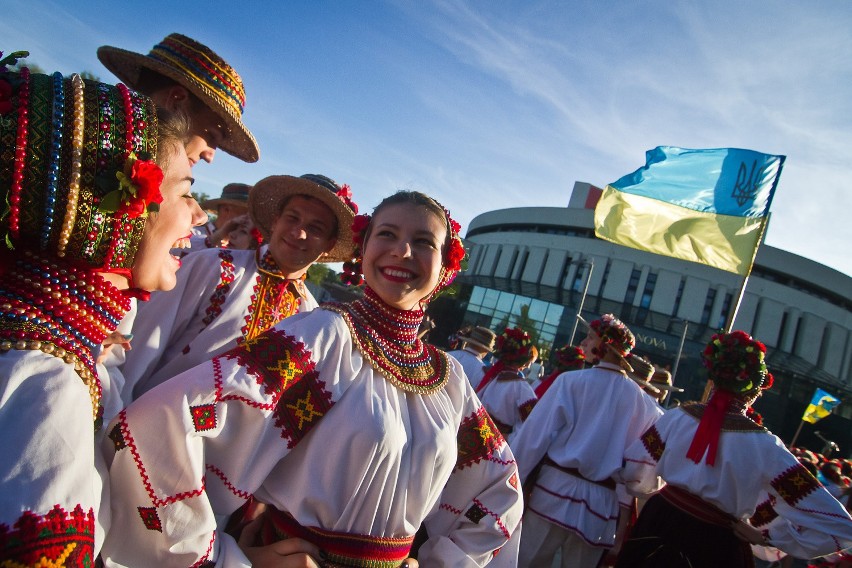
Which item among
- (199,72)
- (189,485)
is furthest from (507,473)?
(199,72)

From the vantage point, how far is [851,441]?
96.6ft

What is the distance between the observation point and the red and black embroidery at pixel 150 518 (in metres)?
1.42

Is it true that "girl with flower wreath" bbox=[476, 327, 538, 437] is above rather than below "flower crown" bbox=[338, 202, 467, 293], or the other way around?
below

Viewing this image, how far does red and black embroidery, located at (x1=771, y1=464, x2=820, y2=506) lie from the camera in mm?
3434

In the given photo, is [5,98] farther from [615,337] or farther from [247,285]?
[615,337]

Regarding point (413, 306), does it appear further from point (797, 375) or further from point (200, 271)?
point (797, 375)

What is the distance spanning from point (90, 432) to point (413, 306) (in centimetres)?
125

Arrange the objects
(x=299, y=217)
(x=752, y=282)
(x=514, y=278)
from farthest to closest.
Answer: (x=514, y=278) → (x=752, y=282) → (x=299, y=217)

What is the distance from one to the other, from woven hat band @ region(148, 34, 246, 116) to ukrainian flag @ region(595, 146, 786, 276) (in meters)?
5.74

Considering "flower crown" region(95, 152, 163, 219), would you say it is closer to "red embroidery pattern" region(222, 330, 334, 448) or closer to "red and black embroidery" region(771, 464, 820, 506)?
"red embroidery pattern" region(222, 330, 334, 448)

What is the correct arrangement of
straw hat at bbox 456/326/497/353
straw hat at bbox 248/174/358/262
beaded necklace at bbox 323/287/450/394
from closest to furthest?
beaded necklace at bbox 323/287/450/394
straw hat at bbox 248/174/358/262
straw hat at bbox 456/326/497/353

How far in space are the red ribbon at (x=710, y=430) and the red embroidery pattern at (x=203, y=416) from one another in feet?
11.8

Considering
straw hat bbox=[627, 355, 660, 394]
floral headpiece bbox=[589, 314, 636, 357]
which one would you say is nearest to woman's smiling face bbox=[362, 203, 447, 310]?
floral headpiece bbox=[589, 314, 636, 357]

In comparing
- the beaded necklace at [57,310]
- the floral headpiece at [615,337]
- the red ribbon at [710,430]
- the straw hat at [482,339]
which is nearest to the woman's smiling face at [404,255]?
the beaded necklace at [57,310]
